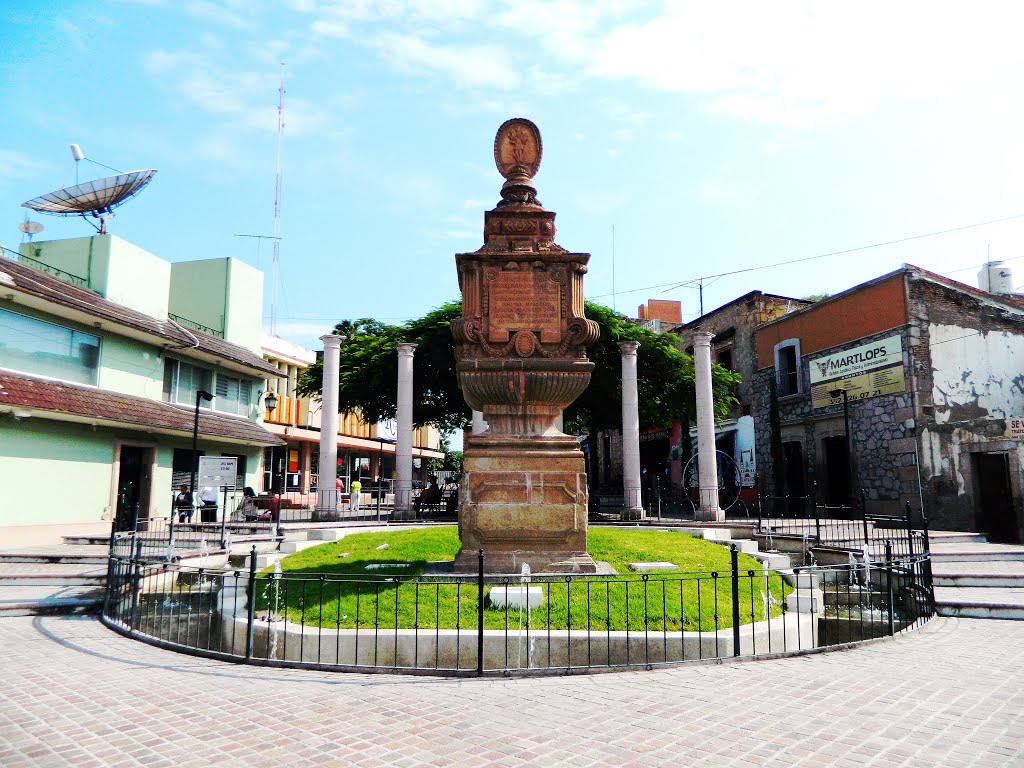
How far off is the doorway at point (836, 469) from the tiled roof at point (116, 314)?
78.8 feet

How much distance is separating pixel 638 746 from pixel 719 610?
448 centimetres

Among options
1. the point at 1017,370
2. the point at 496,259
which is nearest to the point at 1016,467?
the point at 1017,370

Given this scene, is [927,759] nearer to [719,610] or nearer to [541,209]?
[719,610]

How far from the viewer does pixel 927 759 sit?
443cm

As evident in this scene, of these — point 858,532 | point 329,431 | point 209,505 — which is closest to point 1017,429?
point 858,532

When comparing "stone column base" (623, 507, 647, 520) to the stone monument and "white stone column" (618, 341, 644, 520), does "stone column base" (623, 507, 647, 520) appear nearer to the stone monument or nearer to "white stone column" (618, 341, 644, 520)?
"white stone column" (618, 341, 644, 520)

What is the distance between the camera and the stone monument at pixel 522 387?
10.0 m

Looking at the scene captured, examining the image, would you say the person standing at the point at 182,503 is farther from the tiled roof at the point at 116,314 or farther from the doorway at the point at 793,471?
the doorway at the point at 793,471

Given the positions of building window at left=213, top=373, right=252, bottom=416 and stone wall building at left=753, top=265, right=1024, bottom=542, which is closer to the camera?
stone wall building at left=753, top=265, right=1024, bottom=542

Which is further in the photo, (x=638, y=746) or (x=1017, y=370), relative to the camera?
(x=1017, y=370)

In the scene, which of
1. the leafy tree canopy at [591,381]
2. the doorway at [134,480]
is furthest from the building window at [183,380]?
the leafy tree canopy at [591,381]

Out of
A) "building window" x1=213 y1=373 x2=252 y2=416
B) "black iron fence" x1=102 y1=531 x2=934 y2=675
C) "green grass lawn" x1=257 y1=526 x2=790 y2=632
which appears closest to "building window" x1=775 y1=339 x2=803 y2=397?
"green grass lawn" x1=257 y1=526 x2=790 y2=632

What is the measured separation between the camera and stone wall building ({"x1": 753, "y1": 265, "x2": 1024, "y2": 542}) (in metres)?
22.4

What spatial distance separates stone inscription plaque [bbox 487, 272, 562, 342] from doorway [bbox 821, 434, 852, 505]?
2089cm
